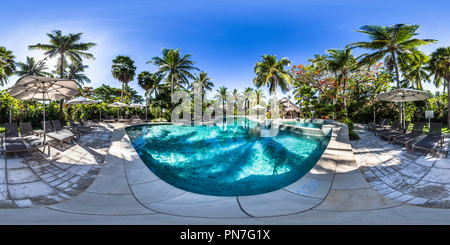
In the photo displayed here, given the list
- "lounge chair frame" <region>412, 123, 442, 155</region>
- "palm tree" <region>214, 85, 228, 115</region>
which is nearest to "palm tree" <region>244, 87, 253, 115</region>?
"palm tree" <region>214, 85, 228, 115</region>

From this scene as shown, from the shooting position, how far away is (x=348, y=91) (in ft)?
80.3

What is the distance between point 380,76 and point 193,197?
88.2 ft

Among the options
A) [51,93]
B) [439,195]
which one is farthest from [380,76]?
[51,93]

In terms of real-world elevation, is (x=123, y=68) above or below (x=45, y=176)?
above

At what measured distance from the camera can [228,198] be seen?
3738 millimetres

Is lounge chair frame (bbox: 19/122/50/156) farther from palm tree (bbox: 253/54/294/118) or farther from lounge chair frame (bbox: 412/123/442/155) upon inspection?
palm tree (bbox: 253/54/294/118)

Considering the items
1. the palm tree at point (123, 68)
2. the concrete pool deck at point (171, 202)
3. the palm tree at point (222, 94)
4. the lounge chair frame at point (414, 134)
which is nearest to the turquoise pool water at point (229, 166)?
the concrete pool deck at point (171, 202)

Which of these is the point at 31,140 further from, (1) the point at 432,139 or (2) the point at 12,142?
(1) the point at 432,139

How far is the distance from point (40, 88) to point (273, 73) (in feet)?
75.6

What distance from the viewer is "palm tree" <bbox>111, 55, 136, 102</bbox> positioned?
2609cm

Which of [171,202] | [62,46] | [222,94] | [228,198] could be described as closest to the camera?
[171,202]

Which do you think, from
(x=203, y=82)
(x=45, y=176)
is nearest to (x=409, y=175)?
(x=45, y=176)
